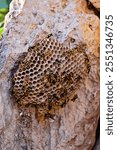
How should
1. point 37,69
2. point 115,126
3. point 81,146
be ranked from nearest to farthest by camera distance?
point 115,126
point 37,69
point 81,146

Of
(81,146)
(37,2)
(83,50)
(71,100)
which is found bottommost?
(81,146)

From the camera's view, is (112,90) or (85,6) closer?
(112,90)

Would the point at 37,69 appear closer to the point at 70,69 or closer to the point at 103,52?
the point at 70,69

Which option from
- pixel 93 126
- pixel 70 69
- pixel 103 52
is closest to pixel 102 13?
pixel 103 52
